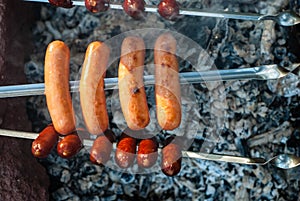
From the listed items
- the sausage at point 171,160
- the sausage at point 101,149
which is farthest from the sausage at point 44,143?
the sausage at point 171,160

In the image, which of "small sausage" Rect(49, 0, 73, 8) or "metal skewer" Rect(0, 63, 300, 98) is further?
"small sausage" Rect(49, 0, 73, 8)

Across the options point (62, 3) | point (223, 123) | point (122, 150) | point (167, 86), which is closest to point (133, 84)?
point (167, 86)

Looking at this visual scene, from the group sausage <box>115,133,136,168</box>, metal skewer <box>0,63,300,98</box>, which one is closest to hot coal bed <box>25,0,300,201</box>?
metal skewer <box>0,63,300,98</box>

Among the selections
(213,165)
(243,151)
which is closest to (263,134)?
(243,151)

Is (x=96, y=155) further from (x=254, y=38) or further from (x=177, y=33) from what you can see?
(x=254, y=38)

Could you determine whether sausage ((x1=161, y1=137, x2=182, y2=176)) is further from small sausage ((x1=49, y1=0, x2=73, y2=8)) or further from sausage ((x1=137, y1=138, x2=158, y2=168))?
small sausage ((x1=49, y1=0, x2=73, y2=8))

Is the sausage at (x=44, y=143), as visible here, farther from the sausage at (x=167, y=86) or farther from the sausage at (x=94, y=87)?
the sausage at (x=167, y=86)
